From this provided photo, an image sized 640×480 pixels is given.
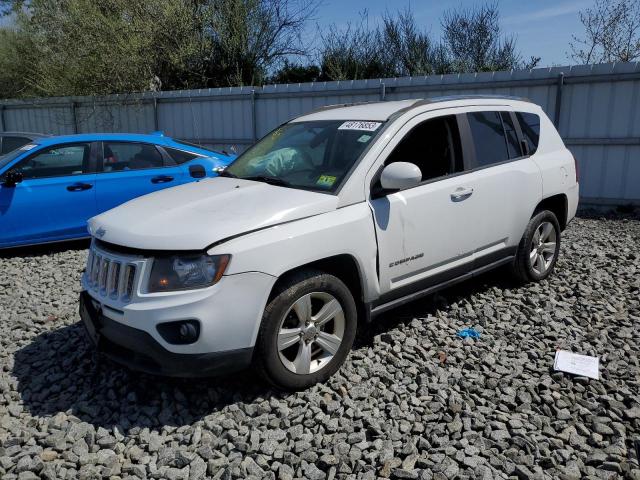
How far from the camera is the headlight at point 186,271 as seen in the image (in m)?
3.03

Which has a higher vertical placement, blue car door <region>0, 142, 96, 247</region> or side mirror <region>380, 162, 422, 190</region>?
side mirror <region>380, 162, 422, 190</region>

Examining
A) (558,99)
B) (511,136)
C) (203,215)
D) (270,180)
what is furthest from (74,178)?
(558,99)

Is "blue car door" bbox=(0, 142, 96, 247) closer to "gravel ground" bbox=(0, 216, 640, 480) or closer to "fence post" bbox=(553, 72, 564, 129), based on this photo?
"gravel ground" bbox=(0, 216, 640, 480)

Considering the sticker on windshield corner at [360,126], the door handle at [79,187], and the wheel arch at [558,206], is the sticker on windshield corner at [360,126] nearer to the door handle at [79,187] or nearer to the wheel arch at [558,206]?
the wheel arch at [558,206]

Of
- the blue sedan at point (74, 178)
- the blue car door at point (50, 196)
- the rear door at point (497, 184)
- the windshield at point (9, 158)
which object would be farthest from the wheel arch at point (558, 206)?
the windshield at point (9, 158)

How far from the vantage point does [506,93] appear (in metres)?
9.34

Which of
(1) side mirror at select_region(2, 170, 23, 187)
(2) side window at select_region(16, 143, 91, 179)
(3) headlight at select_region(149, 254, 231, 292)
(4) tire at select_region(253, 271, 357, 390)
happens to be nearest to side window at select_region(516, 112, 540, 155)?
(4) tire at select_region(253, 271, 357, 390)

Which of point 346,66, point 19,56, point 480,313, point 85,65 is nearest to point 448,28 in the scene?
point 346,66

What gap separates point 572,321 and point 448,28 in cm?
2136

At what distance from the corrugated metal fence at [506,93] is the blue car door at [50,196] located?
507 centimetres

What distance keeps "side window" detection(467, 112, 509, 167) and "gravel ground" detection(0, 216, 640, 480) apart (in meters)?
1.28

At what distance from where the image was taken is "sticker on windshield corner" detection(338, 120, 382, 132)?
13.1 ft

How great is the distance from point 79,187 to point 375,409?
511 cm

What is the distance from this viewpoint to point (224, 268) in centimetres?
302
